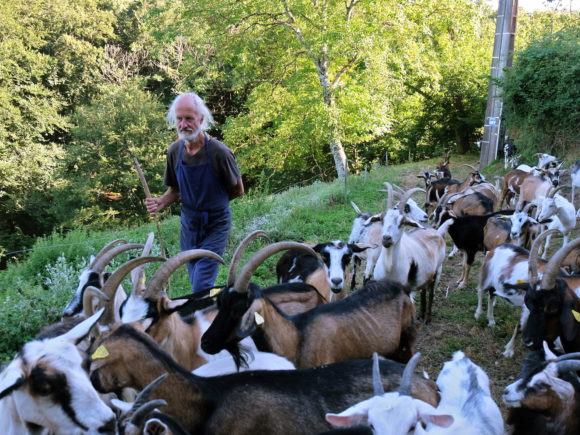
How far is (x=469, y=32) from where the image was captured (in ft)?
64.5

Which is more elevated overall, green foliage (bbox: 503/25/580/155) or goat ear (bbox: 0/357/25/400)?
green foliage (bbox: 503/25/580/155)

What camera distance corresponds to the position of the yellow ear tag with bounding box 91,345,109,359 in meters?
2.30

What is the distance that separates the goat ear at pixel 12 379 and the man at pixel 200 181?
1990mm

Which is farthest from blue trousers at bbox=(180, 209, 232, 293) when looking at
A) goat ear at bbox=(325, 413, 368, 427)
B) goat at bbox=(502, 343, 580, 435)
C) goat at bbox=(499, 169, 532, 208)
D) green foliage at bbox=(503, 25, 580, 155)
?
green foliage at bbox=(503, 25, 580, 155)

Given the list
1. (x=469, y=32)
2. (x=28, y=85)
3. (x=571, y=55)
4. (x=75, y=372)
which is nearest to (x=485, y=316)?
(x=75, y=372)

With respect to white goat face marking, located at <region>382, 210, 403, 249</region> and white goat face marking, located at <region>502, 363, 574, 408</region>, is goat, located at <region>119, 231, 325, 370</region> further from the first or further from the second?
white goat face marking, located at <region>382, 210, 403, 249</region>

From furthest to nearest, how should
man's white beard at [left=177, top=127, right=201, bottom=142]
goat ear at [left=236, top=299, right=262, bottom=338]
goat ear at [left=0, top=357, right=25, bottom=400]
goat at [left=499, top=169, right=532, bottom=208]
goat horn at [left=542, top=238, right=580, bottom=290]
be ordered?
goat at [left=499, top=169, right=532, bottom=208] < man's white beard at [left=177, top=127, right=201, bottom=142] < goat horn at [left=542, top=238, right=580, bottom=290] < goat ear at [left=236, top=299, right=262, bottom=338] < goat ear at [left=0, top=357, right=25, bottom=400]

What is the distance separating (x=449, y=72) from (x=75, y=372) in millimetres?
23304

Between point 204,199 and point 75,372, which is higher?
point 204,199

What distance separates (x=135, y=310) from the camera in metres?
3.10

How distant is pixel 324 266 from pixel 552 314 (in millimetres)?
2352

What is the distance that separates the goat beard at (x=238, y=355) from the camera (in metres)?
3.05

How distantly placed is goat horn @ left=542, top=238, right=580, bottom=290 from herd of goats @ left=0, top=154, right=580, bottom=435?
12mm

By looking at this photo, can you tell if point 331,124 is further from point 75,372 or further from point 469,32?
point 75,372
